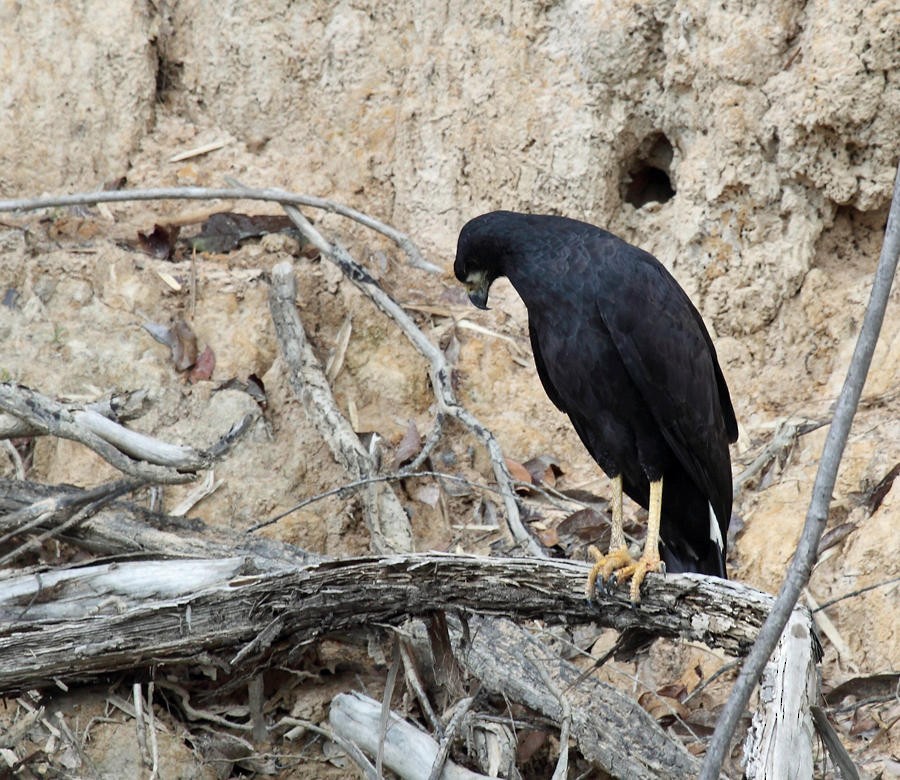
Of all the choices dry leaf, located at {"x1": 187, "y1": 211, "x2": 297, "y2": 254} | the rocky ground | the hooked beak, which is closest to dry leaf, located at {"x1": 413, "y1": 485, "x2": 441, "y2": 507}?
the rocky ground

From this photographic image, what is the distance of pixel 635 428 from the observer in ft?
12.7

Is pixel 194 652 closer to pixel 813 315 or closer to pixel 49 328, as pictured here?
pixel 49 328

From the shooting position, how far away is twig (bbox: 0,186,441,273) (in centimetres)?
500

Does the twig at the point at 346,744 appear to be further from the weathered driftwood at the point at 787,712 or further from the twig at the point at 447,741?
the weathered driftwood at the point at 787,712

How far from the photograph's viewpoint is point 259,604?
3.67 m

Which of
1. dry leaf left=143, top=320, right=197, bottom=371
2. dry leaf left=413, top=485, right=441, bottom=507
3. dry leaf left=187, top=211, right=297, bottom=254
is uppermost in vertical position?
dry leaf left=187, top=211, right=297, bottom=254

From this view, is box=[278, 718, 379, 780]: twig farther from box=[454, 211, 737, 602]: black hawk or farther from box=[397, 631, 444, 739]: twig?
box=[454, 211, 737, 602]: black hawk

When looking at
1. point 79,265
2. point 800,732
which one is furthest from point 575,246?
point 79,265

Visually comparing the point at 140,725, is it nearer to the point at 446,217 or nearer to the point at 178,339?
the point at 178,339

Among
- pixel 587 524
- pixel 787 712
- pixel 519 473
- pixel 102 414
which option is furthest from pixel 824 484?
pixel 519 473

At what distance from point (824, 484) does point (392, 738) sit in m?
2.16

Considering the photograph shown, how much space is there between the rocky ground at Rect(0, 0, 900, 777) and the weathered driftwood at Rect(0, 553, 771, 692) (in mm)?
496

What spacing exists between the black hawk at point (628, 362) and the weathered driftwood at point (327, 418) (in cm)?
107

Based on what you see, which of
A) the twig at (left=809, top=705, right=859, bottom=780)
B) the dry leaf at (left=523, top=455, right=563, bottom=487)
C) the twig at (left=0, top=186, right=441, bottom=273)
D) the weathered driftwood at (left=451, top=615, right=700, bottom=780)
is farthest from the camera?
the dry leaf at (left=523, top=455, right=563, bottom=487)
